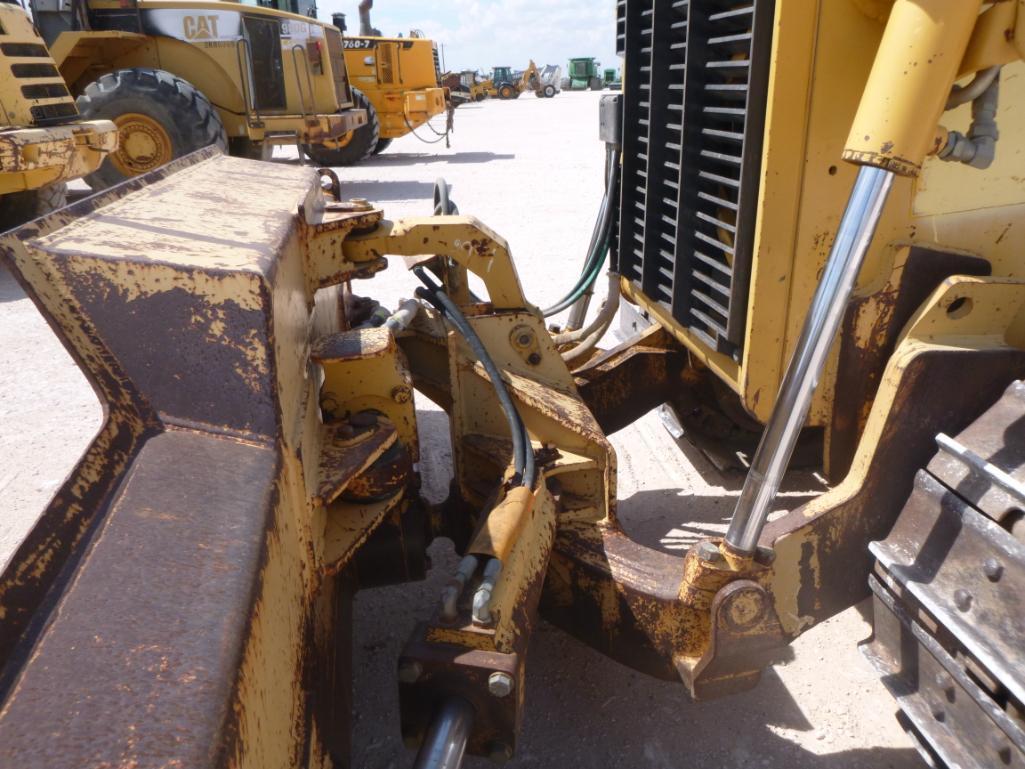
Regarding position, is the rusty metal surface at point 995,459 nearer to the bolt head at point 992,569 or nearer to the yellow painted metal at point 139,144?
the bolt head at point 992,569

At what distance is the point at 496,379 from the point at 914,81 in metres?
1.06

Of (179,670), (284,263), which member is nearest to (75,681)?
(179,670)

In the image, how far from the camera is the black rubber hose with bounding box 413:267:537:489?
1837 millimetres

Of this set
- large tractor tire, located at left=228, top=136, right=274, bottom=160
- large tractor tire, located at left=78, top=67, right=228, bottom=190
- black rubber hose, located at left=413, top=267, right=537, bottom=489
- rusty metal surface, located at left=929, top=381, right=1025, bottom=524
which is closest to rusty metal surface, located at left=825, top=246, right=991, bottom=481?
rusty metal surface, located at left=929, top=381, right=1025, bottom=524

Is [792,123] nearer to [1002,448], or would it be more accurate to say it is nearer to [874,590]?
[1002,448]

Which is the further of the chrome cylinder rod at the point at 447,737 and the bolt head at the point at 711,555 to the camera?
the bolt head at the point at 711,555

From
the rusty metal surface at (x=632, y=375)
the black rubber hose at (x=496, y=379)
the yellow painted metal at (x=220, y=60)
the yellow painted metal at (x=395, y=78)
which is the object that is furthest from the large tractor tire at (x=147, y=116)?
the black rubber hose at (x=496, y=379)

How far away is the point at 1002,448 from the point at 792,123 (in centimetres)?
73

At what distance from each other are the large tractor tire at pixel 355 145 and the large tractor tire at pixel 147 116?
3.73 m

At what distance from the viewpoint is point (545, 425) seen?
6.72 feet

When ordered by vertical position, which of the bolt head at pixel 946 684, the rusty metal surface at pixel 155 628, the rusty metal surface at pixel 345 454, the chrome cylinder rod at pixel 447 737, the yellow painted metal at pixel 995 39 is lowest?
the bolt head at pixel 946 684

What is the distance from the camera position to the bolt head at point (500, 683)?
1.39 m

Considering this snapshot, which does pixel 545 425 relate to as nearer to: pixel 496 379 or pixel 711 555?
pixel 496 379

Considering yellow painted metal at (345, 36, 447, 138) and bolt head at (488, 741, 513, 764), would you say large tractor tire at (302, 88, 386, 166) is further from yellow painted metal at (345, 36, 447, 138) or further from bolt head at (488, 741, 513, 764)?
bolt head at (488, 741, 513, 764)
